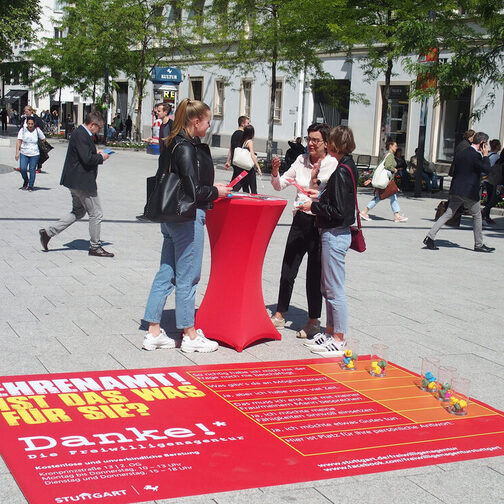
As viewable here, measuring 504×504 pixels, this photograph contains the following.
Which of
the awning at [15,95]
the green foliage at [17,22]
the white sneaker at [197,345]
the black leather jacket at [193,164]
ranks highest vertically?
the green foliage at [17,22]

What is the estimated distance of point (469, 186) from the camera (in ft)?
→ 39.8

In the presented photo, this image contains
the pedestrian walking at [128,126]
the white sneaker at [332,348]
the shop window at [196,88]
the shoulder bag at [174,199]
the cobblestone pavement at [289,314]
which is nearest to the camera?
the cobblestone pavement at [289,314]

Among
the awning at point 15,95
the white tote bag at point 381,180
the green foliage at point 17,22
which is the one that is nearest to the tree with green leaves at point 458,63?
the white tote bag at point 381,180

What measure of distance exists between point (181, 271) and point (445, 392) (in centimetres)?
207

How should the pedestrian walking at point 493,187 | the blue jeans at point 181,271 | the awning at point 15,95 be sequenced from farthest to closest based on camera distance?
the awning at point 15,95
the pedestrian walking at point 493,187
the blue jeans at point 181,271

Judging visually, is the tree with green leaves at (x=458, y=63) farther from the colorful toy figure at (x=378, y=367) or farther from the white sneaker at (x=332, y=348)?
the colorful toy figure at (x=378, y=367)

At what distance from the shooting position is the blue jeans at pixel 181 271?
5891 millimetres

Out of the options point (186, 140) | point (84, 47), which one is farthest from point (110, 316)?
point (84, 47)

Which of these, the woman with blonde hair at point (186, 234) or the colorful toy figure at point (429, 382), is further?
the woman with blonde hair at point (186, 234)

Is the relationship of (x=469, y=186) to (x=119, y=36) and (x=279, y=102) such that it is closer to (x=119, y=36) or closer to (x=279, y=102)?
(x=279, y=102)

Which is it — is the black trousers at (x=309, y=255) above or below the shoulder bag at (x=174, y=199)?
below

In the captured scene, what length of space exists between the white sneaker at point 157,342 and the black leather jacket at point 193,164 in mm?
1049

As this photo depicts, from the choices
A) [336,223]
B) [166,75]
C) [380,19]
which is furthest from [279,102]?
[336,223]

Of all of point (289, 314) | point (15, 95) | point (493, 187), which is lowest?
point (289, 314)
